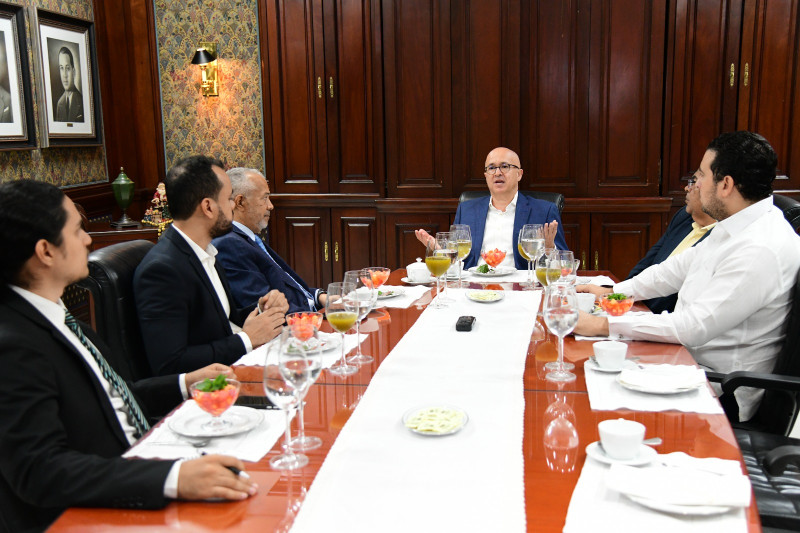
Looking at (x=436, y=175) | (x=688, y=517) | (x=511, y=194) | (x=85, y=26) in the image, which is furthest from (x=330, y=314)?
(x=85, y=26)

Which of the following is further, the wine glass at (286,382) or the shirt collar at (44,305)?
the shirt collar at (44,305)

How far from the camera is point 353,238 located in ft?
17.3

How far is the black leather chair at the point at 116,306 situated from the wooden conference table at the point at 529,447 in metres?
0.39

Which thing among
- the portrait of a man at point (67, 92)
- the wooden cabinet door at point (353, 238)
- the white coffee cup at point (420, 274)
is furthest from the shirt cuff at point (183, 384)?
the portrait of a man at point (67, 92)

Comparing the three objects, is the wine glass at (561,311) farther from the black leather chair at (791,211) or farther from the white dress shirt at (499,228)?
the white dress shirt at (499,228)

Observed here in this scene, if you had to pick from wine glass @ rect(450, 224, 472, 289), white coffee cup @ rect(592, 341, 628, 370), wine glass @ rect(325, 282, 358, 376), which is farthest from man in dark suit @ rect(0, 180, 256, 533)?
wine glass @ rect(450, 224, 472, 289)

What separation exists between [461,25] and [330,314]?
3588 mm

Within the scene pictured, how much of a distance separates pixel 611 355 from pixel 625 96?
3.45 meters

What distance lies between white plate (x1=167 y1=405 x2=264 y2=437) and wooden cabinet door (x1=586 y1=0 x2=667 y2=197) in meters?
3.85

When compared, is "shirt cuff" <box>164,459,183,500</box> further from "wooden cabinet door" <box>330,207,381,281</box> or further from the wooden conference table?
"wooden cabinet door" <box>330,207,381,281</box>

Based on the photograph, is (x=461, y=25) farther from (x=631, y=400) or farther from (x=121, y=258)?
(x=631, y=400)

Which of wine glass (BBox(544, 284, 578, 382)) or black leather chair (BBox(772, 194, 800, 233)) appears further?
black leather chair (BBox(772, 194, 800, 233))

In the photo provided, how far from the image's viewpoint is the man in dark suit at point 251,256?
2770mm

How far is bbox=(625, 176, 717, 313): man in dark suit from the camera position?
9.61ft
